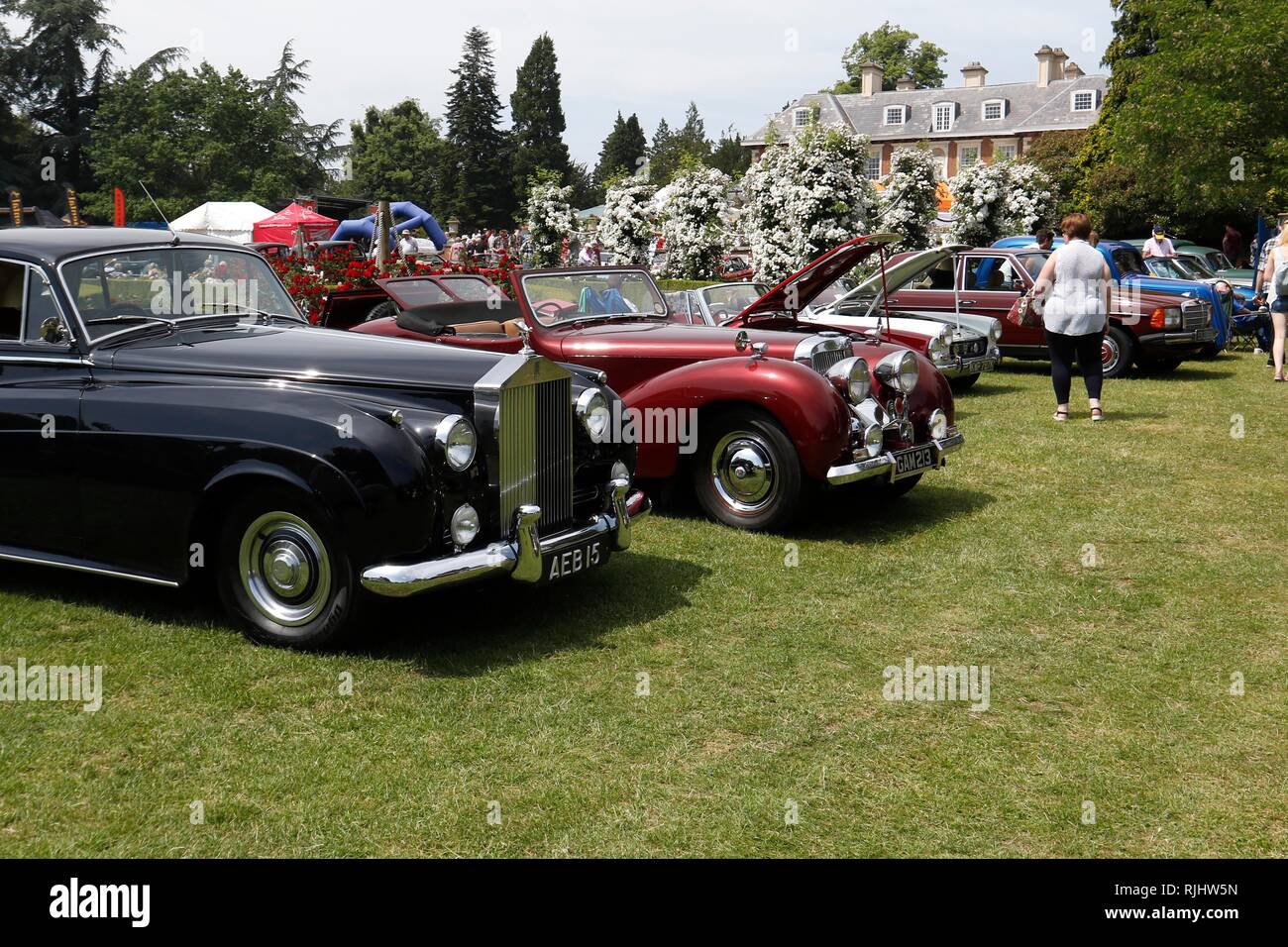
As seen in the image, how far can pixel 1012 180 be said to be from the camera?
24.9 m

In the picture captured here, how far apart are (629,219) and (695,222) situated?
1.75 m

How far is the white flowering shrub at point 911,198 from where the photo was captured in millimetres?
22797

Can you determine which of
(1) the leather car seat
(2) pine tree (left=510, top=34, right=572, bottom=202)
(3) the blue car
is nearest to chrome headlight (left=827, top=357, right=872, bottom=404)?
(1) the leather car seat

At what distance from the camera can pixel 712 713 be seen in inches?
184

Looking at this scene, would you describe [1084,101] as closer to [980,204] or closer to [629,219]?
[980,204]

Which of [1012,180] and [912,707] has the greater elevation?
[1012,180]

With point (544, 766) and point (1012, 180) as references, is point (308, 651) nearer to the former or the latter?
point (544, 766)

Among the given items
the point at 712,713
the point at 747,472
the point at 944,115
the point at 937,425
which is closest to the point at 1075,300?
the point at 937,425

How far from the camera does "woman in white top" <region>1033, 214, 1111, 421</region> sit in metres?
11.3

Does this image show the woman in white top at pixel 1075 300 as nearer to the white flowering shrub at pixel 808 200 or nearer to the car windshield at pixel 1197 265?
the white flowering shrub at pixel 808 200

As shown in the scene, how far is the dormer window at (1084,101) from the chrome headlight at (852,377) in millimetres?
66510

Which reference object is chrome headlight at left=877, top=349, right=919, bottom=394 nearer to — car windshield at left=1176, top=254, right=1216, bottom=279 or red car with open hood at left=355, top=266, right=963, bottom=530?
red car with open hood at left=355, top=266, right=963, bottom=530
